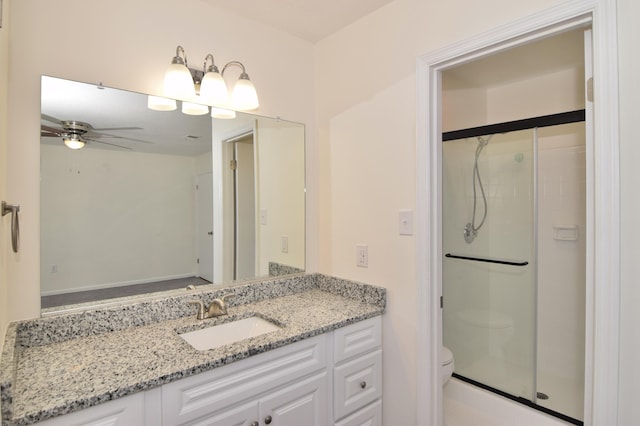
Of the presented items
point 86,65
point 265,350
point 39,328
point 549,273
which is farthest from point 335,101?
point 549,273

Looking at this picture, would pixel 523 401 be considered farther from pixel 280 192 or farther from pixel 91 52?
pixel 91 52

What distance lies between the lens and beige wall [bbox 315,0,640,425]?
152 cm

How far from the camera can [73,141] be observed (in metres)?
1.33

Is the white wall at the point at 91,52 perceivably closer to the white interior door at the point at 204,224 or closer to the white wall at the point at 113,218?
the white wall at the point at 113,218

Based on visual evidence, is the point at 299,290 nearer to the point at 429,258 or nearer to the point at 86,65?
the point at 429,258

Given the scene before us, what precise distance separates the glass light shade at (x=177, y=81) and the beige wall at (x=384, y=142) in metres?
0.81

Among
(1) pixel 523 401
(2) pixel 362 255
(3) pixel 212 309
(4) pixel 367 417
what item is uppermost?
(2) pixel 362 255

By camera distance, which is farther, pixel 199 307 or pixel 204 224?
pixel 204 224

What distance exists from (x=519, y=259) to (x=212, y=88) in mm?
2435

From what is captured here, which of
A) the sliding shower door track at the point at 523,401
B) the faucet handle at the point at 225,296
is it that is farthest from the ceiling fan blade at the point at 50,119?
the sliding shower door track at the point at 523,401

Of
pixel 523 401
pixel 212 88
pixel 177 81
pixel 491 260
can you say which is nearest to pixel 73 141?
pixel 177 81

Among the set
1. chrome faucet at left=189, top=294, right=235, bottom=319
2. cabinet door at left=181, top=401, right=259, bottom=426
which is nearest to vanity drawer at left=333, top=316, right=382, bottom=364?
cabinet door at left=181, top=401, right=259, bottom=426

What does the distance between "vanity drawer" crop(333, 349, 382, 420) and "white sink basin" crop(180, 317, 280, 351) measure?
38 centimetres

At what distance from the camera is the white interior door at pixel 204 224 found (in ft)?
5.53
